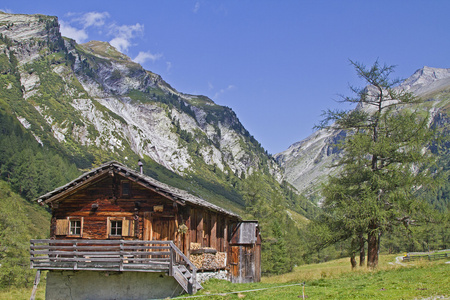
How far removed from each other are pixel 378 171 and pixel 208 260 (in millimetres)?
13432

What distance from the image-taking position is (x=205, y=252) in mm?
28484

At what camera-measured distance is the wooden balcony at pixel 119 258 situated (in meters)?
22.6

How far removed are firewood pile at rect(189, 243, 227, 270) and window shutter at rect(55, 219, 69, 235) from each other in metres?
8.33

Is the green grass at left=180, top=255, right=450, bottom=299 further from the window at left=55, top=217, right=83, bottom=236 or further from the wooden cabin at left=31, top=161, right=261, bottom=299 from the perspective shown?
the window at left=55, top=217, right=83, bottom=236

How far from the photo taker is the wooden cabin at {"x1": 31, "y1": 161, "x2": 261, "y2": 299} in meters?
24.1

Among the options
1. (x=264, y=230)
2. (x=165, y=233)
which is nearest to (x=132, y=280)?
(x=165, y=233)

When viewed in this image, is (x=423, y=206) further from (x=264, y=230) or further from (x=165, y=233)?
(x=264, y=230)

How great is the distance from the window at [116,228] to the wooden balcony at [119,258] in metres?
0.85

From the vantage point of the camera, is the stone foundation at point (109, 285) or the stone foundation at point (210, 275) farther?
the stone foundation at point (210, 275)

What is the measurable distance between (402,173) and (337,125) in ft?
21.4

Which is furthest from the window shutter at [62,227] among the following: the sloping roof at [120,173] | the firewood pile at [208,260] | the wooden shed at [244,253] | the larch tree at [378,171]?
the larch tree at [378,171]

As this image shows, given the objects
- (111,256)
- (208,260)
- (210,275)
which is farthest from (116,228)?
(210,275)

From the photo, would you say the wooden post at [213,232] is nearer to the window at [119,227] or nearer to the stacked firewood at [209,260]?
the stacked firewood at [209,260]

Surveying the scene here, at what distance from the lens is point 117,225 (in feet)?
86.2
